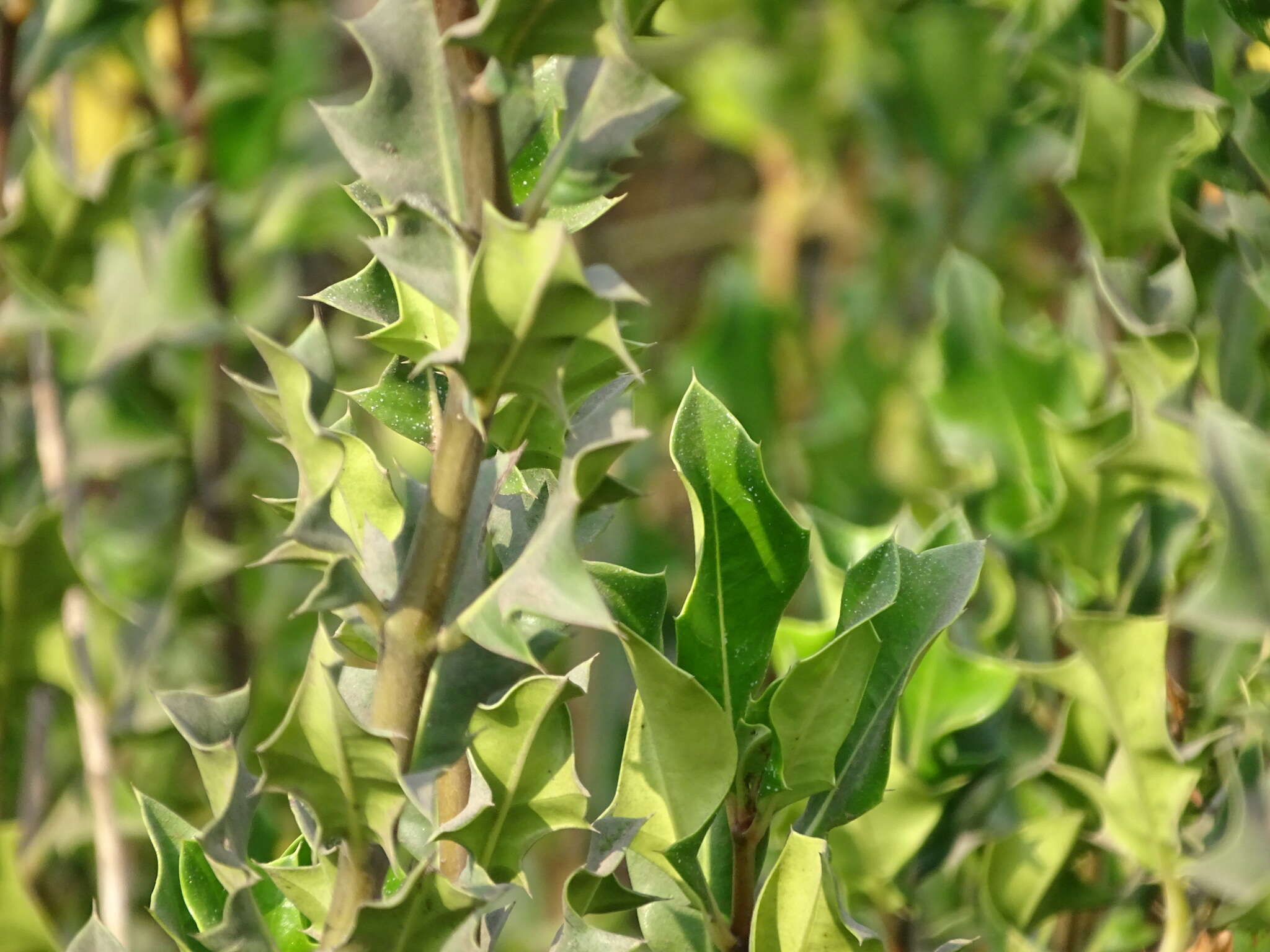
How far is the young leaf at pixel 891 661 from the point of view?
42cm

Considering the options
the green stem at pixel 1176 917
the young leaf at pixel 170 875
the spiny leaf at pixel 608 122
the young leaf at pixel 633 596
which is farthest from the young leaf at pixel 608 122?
the green stem at pixel 1176 917

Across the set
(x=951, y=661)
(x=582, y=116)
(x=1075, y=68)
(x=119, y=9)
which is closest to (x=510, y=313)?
(x=582, y=116)

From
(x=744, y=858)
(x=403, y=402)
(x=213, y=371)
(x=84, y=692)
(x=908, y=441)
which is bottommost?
(x=908, y=441)

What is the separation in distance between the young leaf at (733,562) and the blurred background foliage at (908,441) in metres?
0.09

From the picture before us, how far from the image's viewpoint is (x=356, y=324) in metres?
1.28

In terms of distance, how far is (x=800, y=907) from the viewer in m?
0.40

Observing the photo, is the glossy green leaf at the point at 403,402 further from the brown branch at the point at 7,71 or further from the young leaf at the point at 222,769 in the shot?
the brown branch at the point at 7,71

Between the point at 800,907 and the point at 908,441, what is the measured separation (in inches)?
34.6

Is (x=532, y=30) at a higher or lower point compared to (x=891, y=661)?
higher

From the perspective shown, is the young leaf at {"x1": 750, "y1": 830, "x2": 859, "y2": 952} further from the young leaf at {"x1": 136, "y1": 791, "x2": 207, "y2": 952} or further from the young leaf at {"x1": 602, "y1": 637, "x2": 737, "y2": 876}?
the young leaf at {"x1": 136, "y1": 791, "x2": 207, "y2": 952}

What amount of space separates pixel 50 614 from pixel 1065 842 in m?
0.45

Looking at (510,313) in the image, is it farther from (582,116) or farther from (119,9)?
(119,9)

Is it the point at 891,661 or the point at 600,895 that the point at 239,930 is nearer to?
the point at 600,895

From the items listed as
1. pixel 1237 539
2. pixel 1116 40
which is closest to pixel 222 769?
pixel 1237 539
